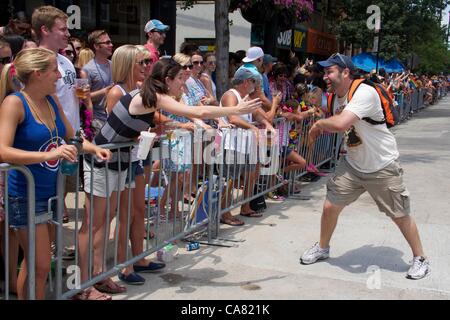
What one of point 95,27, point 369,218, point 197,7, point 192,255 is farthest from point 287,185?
point 197,7

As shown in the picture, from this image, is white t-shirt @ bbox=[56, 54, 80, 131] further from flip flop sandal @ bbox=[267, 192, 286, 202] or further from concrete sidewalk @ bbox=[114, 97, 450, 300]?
flip flop sandal @ bbox=[267, 192, 286, 202]

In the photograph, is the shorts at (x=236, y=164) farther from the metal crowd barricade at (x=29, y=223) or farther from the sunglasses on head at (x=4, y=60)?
the metal crowd barricade at (x=29, y=223)

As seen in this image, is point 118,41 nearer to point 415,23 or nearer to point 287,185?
point 287,185

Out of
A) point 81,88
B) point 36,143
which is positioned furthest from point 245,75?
point 36,143

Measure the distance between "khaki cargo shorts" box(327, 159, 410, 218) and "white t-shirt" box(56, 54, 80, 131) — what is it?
7.65 ft

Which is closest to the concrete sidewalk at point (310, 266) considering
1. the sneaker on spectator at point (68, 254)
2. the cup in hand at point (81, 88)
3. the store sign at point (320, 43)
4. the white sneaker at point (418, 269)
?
the white sneaker at point (418, 269)

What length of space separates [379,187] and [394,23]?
61.1ft

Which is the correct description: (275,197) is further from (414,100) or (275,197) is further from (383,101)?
(414,100)

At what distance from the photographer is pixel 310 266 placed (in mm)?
4750

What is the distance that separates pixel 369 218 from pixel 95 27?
7.60 m

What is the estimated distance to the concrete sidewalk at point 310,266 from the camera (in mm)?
4172

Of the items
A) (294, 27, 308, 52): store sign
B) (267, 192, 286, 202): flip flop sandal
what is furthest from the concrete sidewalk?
(294, 27, 308, 52): store sign

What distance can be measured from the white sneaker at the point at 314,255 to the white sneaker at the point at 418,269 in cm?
74
